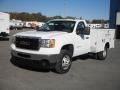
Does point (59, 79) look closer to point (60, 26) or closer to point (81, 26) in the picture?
point (60, 26)

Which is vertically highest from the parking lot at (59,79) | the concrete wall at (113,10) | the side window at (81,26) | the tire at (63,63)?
the concrete wall at (113,10)

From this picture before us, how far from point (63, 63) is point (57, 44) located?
32.2 inches

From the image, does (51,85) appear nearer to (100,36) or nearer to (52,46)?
(52,46)

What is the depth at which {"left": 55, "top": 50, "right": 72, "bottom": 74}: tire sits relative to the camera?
7.84 m

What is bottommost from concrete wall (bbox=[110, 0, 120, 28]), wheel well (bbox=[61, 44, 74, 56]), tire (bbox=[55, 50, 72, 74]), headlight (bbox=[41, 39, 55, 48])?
tire (bbox=[55, 50, 72, 74])

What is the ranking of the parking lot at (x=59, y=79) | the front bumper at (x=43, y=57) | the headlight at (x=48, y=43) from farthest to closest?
the headlight at (x=48, y=43) < the front bumper at (x=43, y=57) < the parking lot at (x=59, y=79)

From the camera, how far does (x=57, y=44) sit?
25.2 ft

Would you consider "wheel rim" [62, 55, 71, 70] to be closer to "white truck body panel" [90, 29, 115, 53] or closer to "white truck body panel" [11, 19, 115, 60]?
"white truck body panel" [11, 19, 115, 60]

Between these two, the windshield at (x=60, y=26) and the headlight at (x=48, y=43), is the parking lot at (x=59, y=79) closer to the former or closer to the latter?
the headlight at (x=48, y=43)

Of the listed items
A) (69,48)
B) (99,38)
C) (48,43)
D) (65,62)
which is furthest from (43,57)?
(99,38)

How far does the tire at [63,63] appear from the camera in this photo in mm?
7836

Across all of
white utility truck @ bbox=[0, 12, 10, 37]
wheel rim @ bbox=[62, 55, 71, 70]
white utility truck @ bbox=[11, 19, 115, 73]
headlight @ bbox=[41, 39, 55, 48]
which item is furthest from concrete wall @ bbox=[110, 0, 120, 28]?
headlight @ bbox=[41, 39, 55, 48]

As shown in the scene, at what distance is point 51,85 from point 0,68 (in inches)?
108

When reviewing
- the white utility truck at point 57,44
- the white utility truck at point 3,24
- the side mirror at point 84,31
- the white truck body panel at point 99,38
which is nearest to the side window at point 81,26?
the white utility truck at point 57,44
